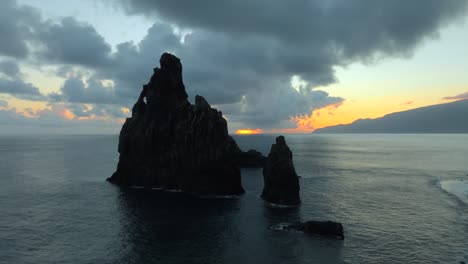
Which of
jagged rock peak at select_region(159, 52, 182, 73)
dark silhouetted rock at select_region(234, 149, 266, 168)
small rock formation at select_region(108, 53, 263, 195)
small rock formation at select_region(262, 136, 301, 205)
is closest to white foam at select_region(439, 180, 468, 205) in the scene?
small rock formation at select_region(262, 136, 301, 205)

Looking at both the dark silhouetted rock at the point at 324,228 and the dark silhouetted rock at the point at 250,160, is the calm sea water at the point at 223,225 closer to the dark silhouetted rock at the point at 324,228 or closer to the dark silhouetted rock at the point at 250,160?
the dark silhouetted rock at the point at 324,228

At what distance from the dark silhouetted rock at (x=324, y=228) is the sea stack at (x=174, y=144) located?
107ft

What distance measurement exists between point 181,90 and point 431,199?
73115 mm

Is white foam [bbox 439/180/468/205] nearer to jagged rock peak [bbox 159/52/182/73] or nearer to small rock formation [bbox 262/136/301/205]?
small rock formation [bbox 262/136/301/205]

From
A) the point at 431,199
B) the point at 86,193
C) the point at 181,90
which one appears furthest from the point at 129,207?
the point at 431,199

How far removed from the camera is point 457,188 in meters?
102

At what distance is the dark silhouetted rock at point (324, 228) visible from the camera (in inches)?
2227

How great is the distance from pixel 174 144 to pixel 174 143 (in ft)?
0.98

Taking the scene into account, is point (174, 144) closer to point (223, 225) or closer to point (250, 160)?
point (223, 225)

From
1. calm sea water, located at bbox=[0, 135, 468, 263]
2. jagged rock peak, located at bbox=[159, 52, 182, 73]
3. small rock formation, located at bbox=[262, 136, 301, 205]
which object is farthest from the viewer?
jagged rock peak, located at bbox=[159, 52, 182, 73]

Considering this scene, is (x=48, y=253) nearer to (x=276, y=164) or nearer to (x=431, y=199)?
(x=276, y=164)

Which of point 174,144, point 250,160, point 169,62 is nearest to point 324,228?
point 174,144

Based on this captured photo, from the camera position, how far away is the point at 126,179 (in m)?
103

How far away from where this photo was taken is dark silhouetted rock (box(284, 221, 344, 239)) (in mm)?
56562
